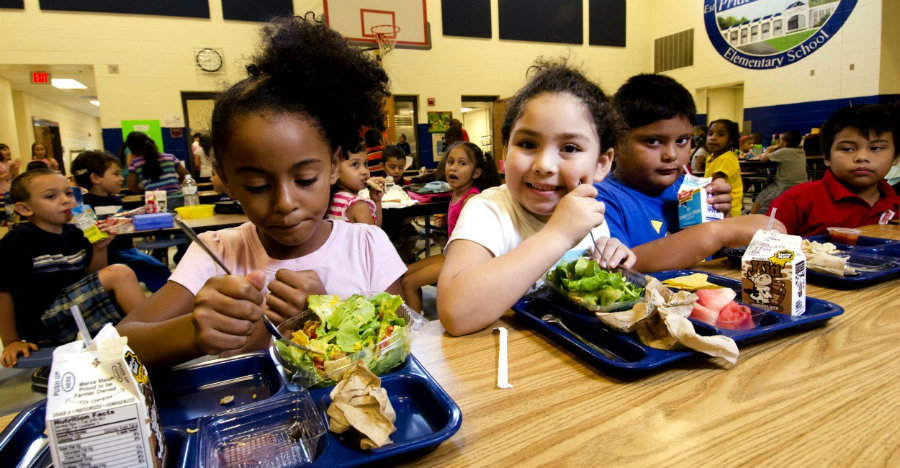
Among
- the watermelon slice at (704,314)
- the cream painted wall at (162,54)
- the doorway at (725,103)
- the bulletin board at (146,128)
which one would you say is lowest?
the watermelon slice at (704,314)

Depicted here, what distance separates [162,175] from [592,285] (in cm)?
550

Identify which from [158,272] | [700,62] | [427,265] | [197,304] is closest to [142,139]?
[158,272]

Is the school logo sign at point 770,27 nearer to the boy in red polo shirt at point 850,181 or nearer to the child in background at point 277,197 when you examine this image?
the boy in red polo shirt at point 850,181

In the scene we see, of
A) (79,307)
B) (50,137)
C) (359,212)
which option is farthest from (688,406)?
(50,137)

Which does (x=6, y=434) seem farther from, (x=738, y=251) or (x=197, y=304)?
(x=738, y=251)

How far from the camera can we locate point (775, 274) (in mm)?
976

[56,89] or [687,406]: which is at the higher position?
[56,89]

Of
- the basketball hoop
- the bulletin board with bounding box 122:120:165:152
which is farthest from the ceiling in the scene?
the basketball hoop

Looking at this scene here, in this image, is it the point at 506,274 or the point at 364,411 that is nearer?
the point at 364,411

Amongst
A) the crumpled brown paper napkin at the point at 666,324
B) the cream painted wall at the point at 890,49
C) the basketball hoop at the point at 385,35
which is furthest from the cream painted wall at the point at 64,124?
the cream painted wall at the point at 890,49

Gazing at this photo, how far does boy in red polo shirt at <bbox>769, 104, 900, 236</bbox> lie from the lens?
2.00m

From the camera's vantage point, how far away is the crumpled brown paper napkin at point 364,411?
0.57 meters

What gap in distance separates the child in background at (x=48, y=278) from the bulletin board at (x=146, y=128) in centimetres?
618

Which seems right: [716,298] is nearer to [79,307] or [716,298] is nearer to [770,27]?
[79,307]
